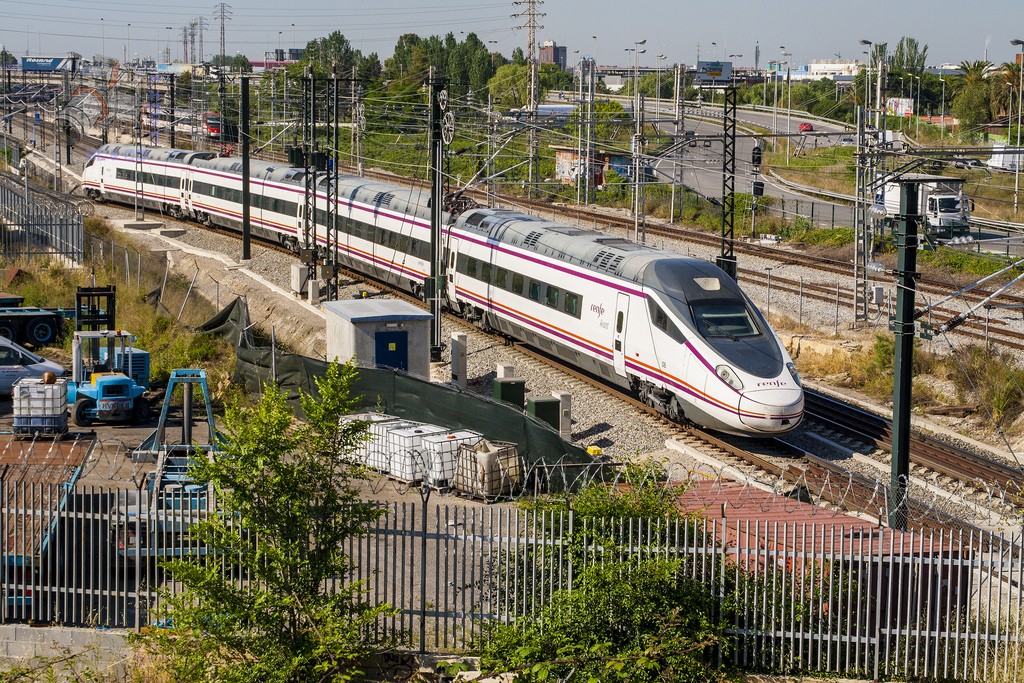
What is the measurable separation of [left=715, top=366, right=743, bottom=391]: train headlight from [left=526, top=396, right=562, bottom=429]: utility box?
10.6 ft

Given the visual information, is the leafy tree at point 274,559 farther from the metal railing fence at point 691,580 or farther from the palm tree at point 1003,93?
the palm tree at point 1003,93

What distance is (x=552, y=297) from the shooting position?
26328mm

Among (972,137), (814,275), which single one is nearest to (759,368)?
(814,275)

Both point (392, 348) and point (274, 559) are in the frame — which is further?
point (392, 348)

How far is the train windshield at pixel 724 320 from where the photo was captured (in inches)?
838

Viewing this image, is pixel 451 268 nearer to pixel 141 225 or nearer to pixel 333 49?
pixel 141 225

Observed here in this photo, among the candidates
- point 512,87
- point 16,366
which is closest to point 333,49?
point 512,87

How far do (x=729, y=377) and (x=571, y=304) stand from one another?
571 centimetres

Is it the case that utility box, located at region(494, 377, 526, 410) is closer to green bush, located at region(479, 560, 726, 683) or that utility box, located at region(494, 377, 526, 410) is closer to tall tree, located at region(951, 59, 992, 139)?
green bush, located at region(479, 560, 726, 683)

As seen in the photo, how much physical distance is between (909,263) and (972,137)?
59.4 m

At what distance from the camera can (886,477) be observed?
66.8ft

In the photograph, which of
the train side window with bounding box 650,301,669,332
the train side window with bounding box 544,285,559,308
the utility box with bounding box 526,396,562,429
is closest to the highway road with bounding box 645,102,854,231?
the train side window with bounding box 544,285,559,308

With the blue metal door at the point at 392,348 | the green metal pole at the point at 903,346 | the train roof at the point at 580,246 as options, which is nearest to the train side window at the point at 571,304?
the train roof at the point at 580,246

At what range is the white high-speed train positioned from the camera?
67.9 feet
